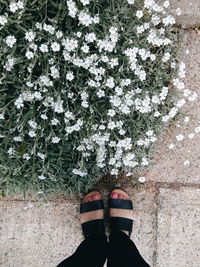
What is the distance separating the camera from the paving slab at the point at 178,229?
2.90 metres

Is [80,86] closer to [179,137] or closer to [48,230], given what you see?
[179,137]

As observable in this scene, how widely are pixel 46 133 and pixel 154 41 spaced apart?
2.55 feet

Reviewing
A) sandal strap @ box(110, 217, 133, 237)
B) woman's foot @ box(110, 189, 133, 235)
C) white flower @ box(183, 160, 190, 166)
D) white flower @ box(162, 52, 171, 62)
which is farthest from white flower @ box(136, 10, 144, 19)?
sandal strap @ box(110, 217, 133, 237)

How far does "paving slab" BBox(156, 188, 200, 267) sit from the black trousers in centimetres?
34

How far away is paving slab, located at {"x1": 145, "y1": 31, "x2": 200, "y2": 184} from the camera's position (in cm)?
276

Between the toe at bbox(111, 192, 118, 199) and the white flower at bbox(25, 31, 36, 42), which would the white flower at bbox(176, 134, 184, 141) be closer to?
the toe at bbox(111, 192, 118, 199)

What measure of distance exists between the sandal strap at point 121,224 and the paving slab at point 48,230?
86 mm

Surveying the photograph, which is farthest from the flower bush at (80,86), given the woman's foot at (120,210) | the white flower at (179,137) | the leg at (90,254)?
the leg at (90,254)

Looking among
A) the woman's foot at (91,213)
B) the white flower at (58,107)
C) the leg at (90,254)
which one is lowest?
the leg at (90,254)

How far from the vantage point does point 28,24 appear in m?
2.30

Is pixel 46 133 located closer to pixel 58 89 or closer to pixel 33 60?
pixel 58 89

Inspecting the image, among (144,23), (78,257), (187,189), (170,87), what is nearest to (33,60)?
(144,23)

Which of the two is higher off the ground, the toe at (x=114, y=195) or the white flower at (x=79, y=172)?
the white flower at (x=79, y=172)

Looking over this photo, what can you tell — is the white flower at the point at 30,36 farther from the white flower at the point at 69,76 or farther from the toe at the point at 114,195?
the toe at the point at 114,195
